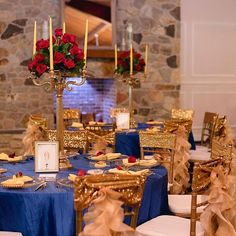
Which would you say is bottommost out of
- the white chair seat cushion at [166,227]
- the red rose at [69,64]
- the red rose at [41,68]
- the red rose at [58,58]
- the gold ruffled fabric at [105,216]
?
the white chair seat cushion at [166,227]

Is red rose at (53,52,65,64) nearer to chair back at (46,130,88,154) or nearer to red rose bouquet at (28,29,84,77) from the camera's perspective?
red rose bouquet at (28,29,84,77)

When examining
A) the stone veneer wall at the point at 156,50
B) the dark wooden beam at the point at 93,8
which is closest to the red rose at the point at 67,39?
the dark wooden beam at the point at 93,8

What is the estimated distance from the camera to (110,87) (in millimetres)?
8258

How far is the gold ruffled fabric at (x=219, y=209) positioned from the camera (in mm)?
2787

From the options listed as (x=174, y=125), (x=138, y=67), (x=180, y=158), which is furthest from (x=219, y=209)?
(x=138, y=67)

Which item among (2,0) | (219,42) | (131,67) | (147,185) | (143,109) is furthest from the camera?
(219,42)

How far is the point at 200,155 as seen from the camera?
5.75 meters

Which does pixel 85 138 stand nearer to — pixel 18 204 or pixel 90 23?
pixel 18 204

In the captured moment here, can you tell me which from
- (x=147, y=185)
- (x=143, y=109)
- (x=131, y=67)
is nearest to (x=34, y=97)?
(x=143, y=109)

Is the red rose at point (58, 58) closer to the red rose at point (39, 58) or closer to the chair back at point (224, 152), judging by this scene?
the red rose at point (39, 58)

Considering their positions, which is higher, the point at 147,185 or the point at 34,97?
the point at 34,97

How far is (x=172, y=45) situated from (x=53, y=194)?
5.84 metres

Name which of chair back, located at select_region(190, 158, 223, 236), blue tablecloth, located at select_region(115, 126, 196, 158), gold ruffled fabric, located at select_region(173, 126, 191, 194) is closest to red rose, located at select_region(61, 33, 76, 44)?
chair back, located at select_region(190, 158, 223, 236)

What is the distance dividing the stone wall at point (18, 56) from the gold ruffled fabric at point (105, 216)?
5.44 m
